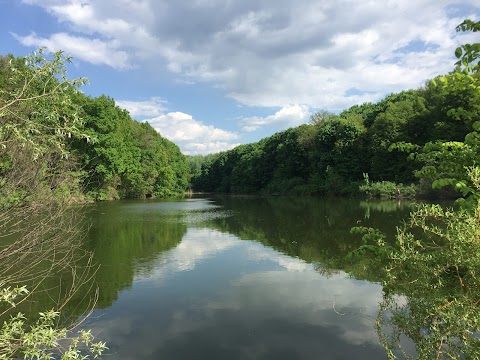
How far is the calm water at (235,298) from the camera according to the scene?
6512 millimetres

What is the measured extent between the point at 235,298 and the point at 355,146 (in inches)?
2009

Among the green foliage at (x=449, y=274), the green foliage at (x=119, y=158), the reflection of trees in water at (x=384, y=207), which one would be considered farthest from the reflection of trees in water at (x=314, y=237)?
the green foliage at (x=119, y=158)

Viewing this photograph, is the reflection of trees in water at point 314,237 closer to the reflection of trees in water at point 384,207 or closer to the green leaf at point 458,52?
the reflection of trees in water at point 384,207

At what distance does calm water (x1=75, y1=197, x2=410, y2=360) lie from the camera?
651 cm

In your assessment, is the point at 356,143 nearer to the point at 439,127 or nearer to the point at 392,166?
the point at 392,166

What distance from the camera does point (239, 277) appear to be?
36.8 ft

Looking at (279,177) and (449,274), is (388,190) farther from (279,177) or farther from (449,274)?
(449,274)

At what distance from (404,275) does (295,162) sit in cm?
6711

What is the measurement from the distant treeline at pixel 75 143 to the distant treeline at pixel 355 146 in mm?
19816

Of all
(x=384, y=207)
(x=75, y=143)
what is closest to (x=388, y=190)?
(x=384, y=207)

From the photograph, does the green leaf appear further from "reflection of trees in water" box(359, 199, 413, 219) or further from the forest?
"reflection of trees in water" box(359, 199, 413, 219)

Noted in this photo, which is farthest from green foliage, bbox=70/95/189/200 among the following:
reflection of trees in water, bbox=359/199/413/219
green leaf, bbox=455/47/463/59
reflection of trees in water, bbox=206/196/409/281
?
green leaf, bbox=455/47/463/59

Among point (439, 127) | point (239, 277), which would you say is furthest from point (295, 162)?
point (239, 277)

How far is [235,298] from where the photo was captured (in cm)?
923
